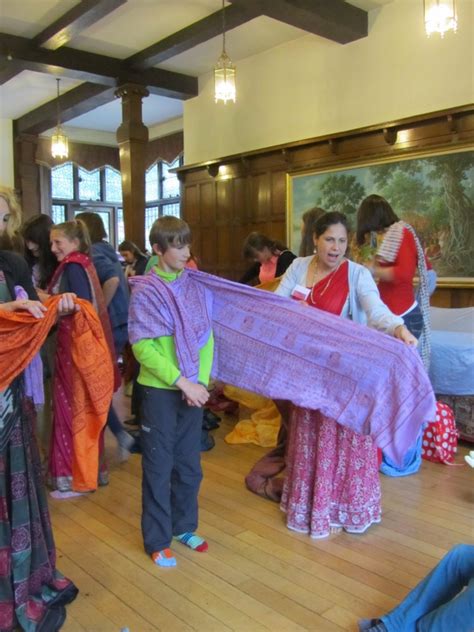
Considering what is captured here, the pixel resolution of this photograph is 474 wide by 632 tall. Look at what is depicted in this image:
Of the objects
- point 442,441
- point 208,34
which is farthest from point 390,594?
point 208,34

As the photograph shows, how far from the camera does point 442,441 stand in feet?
11.6

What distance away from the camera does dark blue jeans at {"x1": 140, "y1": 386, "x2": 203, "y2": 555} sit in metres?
2.27

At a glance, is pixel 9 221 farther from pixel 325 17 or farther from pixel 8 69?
pixel 8 69

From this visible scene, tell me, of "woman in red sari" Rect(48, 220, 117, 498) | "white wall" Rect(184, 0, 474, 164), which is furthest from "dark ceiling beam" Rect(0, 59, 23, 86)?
"woman in red sari" Rect(48, 220, 117, 498)

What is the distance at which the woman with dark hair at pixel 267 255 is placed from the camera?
4.23 m

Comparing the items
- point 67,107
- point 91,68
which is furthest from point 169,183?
point 91,68

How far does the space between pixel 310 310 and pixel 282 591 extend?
43.6 inches

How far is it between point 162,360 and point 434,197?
160 inches

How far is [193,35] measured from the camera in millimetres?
6223

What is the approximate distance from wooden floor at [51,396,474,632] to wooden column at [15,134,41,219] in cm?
826

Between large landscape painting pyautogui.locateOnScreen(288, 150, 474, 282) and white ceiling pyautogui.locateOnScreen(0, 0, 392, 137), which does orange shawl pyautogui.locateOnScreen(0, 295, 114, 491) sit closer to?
large landscape painting pyautogui.locateOnScreen(288, 150, 474, 282)

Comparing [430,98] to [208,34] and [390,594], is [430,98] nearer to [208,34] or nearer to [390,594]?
[208,34]

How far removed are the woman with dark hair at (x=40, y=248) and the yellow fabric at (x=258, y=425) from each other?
57.3 inches

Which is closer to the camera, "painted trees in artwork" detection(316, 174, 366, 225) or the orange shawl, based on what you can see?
the orange shawl
